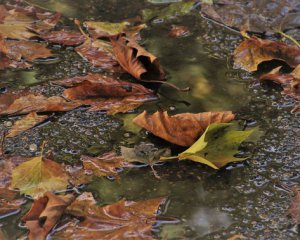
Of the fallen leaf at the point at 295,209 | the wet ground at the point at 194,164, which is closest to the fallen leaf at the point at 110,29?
the wet ground at the point at 194,164

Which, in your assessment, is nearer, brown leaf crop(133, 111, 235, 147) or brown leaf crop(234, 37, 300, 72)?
brown leaf crop(133, 111, 235, 147)

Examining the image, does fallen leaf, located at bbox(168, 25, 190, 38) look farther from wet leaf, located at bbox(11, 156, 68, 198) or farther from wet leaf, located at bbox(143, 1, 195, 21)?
wet leaf, located at bbox(11, 156, 68, 198)

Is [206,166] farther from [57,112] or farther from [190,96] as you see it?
[57,112]

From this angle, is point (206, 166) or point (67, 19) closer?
point (206, 166)

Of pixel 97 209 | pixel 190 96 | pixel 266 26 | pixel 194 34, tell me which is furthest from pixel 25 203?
pixel 266 26

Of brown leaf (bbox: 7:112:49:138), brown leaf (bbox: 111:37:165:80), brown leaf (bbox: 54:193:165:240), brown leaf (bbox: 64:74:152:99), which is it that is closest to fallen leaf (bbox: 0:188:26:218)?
brown leaf (bbox: 54:193:165:240)

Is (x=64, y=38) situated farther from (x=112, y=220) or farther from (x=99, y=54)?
(x=112, y=220)

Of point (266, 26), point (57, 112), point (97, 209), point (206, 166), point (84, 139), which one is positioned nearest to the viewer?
point (97, 209)
